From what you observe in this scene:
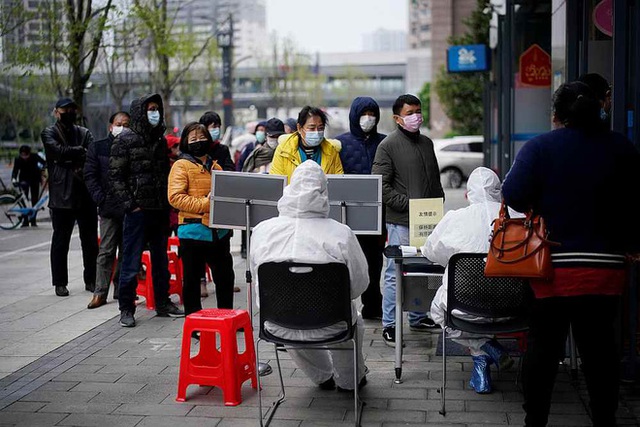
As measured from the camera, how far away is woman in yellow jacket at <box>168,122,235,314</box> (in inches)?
310

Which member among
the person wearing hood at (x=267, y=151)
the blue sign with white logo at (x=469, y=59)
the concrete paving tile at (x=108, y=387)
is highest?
the blue sign with white logo at (x=469, y=59)

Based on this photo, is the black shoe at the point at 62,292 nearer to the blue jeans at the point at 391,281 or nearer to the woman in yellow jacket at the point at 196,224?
the woman in yellow jacket at the point at 196,224

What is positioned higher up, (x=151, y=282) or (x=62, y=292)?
(x=151, y=282)

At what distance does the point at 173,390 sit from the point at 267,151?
570cm

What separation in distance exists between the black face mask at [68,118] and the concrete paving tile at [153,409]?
4.80 meters

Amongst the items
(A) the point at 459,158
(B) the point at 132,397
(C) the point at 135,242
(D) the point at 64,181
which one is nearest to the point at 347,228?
(B) the point at 132,397

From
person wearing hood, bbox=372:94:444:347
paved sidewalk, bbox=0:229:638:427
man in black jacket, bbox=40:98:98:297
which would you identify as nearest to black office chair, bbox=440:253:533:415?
paved sidewalk, bbox=0:229:638:427

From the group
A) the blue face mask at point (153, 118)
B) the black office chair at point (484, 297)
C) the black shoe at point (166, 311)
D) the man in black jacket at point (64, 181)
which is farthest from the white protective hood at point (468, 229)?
the man in black jacket at point (64, 181)

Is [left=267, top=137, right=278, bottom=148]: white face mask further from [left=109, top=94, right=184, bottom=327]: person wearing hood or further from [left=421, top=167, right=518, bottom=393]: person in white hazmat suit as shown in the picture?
[left=421, top=167, right=518, bottom=393]: person in white hazmat suit

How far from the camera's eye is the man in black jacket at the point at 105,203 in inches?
369

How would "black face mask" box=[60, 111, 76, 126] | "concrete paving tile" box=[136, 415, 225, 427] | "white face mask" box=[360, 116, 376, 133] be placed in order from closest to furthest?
"concrete paving tile" box=[136, 415, 225, 427] < "white face mask" box=[360, 116, 376, 133] < "black face mask" box=[60, 111, 76, 126]

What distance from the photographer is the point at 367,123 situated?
823 centimetres

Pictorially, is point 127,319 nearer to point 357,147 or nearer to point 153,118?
point 153,118

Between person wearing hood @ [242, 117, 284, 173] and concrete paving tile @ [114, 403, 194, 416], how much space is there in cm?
591
